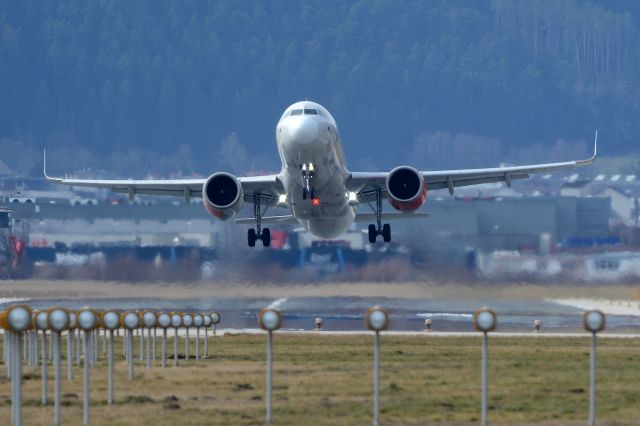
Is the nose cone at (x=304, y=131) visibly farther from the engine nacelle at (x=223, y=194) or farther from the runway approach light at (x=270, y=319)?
the runway approach light at (x=270, y=319)

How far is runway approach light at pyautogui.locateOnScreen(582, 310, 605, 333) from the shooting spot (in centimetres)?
2573

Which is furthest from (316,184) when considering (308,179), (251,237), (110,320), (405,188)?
(110,320)

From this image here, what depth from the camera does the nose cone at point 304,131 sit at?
44.4 m

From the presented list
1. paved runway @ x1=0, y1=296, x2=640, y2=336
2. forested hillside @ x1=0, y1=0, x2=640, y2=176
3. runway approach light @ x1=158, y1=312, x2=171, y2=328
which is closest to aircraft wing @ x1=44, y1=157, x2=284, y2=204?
paved runway @ x1=0, y1=296, x2=640, y2=336

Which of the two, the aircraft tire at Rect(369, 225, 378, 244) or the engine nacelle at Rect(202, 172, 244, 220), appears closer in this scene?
the engine nacelle at Rect(202, 172, 244, 220)

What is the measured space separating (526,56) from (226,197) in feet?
398

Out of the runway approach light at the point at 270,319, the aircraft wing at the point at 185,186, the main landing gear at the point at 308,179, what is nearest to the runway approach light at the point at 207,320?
the main landing gear at the point at 308,179

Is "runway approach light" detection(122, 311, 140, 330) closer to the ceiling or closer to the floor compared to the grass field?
closer to the ceiling

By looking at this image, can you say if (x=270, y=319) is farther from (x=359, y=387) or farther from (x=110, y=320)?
(x=359, y=387)

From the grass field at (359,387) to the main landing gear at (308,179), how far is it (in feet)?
13.7

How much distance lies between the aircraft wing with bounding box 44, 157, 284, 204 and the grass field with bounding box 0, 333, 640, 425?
524cm

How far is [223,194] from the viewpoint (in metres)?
48.0

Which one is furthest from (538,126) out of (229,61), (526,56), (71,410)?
(71,410)

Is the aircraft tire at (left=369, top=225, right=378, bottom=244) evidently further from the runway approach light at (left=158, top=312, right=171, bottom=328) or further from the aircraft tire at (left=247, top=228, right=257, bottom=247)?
the runway approach light at (left=158, top=312, right=171, bottom=328)
